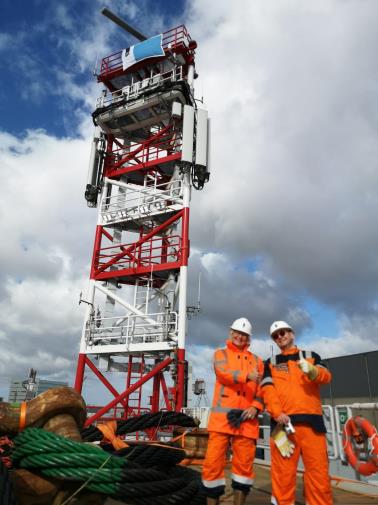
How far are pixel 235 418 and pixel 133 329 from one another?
41.0ft

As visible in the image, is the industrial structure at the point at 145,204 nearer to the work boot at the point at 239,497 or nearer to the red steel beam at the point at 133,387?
the red steel beam at the point at 133,387

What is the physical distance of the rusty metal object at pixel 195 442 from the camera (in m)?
7.84

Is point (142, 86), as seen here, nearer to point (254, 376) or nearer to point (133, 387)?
point (133, 387)

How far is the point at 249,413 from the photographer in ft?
13.8

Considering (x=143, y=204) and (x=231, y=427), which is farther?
(x=143, y=204)

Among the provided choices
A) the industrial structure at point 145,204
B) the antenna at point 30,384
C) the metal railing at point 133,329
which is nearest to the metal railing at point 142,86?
the industrial structure at point 145,204

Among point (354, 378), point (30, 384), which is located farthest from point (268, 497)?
point (30, 384)

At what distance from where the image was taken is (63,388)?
12.4ft

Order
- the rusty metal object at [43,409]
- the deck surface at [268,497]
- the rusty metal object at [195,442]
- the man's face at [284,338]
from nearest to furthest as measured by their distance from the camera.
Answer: the rusty metal object at [43,409] → the man's face at [284,338] → the deck surface at [268,497] → the rusty metal object at [195,442]

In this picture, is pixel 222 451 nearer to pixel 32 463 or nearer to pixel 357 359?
pixel 32 463

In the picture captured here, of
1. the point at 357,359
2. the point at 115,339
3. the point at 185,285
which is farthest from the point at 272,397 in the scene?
the point at 357,359

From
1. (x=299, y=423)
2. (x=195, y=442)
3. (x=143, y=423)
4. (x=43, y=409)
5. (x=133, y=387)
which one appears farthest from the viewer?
(x=133, y=387)

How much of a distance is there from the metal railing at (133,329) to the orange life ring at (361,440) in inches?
403

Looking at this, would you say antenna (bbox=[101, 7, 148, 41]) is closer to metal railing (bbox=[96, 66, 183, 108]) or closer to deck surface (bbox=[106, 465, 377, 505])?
metal railing (bbox=[96, 66, 183, 108])
